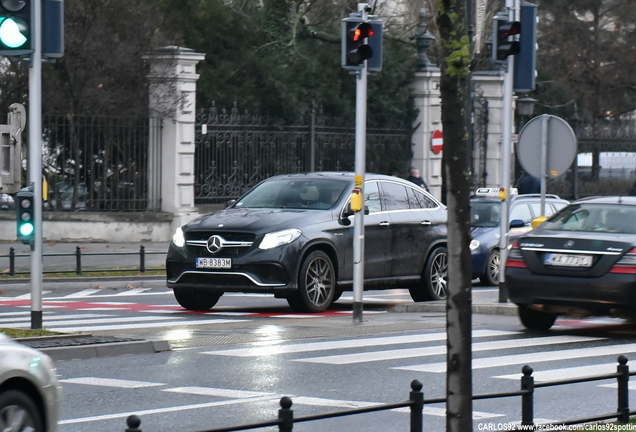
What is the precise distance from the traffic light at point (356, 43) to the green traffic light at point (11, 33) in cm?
385

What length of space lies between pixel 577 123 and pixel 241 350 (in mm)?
30898

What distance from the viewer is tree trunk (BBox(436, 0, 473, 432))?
245 inches

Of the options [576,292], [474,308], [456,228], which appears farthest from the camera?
[474,308]

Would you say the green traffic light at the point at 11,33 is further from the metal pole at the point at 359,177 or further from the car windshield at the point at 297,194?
the car windshield at the point at 297,194

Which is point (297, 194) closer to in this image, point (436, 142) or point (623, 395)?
point (623, 395)

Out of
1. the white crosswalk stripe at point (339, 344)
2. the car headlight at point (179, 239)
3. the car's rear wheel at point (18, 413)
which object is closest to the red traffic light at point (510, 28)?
the white crosswalk stripe at point (339, 344)

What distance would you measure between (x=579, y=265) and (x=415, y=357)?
2.48m

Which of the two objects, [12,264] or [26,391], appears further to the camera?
[12,264]

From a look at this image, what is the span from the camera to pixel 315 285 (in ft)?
51.7

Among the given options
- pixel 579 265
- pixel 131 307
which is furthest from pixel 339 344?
pixel 131 307

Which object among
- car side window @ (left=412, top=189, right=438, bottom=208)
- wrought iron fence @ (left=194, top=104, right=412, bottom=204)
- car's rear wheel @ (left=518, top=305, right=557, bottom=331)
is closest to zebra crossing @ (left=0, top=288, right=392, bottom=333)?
car side window @ (left=412, top=189, right=438, bottom=208)

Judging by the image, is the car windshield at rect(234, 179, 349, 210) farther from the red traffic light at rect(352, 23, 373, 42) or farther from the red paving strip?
the red traffic light at rect(352, 23, 373, 42)

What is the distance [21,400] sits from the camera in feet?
21.3

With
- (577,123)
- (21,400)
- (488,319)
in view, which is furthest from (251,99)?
(21,400)
